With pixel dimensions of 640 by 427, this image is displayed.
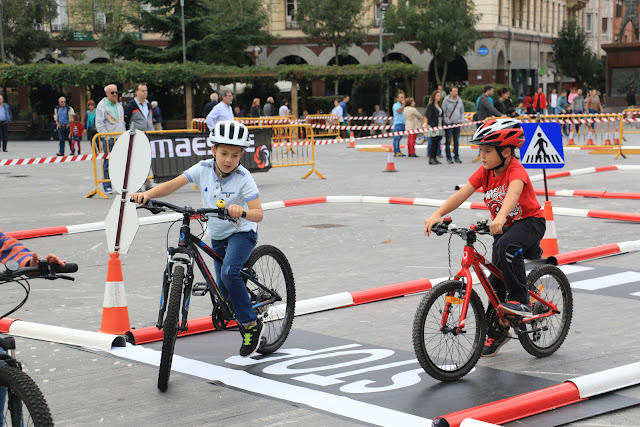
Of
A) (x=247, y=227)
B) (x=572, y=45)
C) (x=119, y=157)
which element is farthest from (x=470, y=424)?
(x=572, y=45)

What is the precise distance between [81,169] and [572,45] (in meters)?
52.2

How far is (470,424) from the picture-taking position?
483 cm

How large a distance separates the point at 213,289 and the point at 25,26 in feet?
176

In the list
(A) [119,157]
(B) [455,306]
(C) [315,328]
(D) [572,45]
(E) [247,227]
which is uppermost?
(D) [572,45]

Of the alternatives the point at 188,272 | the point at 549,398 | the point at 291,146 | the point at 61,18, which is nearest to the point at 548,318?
the point at 549,398

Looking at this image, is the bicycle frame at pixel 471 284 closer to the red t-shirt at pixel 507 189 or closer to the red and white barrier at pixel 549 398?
the red t-shirt at pixel 507 189

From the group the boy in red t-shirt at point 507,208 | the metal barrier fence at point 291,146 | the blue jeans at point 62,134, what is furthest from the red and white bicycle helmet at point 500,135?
the blue jeans at point 62,134

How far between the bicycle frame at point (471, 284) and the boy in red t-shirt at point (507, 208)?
0.06 meters

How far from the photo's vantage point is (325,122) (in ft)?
123

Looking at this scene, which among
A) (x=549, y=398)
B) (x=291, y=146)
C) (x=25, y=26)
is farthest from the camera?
(x=25, y=26)

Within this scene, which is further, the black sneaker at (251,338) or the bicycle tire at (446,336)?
the black sneaker at (251,338)

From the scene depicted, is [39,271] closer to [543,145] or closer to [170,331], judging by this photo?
[170,331]

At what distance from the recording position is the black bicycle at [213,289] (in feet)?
19.1

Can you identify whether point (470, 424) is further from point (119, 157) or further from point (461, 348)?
point (119, 157)
